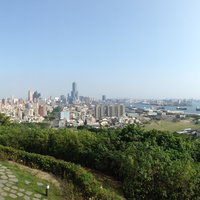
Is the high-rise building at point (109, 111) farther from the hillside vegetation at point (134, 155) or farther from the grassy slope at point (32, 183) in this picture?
the grassy slope at point (32, 183)

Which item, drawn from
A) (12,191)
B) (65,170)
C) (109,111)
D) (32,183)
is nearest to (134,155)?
(65,170)

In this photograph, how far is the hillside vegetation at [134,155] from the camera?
4105mm

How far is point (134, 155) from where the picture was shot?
4.69 m

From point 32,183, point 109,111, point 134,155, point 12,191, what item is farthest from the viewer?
point 109,111

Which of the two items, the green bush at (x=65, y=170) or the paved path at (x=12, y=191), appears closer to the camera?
the paved path at (x=12, y=191)

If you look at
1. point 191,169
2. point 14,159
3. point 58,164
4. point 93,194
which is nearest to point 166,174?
point 191,169

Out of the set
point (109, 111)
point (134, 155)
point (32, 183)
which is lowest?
point (109, 111)

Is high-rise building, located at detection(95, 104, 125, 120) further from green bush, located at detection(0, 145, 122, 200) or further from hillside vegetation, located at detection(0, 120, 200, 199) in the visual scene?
green bush, located at detection(0, 145, 122, 200)

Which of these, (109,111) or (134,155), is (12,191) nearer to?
(134,155)

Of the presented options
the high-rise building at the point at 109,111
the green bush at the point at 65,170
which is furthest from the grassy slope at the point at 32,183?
the high-rise building at the point at 109,111

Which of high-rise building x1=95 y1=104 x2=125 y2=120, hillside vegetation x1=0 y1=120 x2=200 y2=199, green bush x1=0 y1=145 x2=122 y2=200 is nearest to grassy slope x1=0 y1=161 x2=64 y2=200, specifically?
green bush x1=0 y1=145 x2=122 y2=200

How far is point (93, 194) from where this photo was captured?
3.99 m

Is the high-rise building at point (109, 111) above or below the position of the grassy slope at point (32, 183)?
below

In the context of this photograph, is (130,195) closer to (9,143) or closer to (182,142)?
(182,142)
